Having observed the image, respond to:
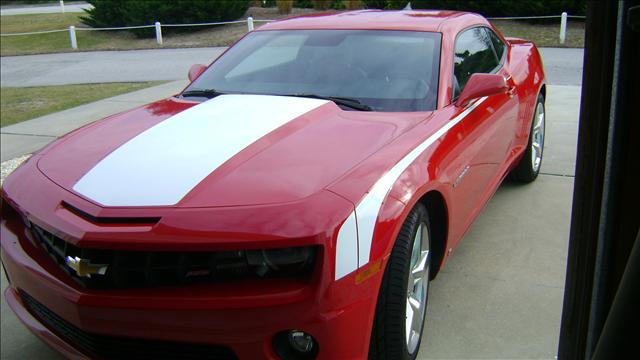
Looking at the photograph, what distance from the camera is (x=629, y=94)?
110cm

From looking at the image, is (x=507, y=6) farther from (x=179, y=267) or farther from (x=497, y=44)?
(x=179, y=267)

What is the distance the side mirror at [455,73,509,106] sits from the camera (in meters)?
3.19

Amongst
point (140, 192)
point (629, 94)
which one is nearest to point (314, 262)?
point (140, 192)

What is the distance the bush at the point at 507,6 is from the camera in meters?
17.8

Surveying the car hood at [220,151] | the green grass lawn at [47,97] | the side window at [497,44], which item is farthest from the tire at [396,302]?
the green grass lawn at [47,97]

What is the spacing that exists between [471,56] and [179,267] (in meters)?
2.65

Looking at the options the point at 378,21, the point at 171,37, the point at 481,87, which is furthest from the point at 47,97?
the point at 171,37

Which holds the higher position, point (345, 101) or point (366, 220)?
point (345, 101)

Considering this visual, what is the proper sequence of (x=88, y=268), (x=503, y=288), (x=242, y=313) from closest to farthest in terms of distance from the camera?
(x=242, y=313)
(x=88, y=268)
(x=503, y=288)

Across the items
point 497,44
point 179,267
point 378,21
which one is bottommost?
point 179,267

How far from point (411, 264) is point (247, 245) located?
0.80 m

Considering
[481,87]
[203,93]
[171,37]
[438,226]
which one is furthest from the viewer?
[171,37]

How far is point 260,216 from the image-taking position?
2061 mm

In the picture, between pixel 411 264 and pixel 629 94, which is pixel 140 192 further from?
pixel 629 94
